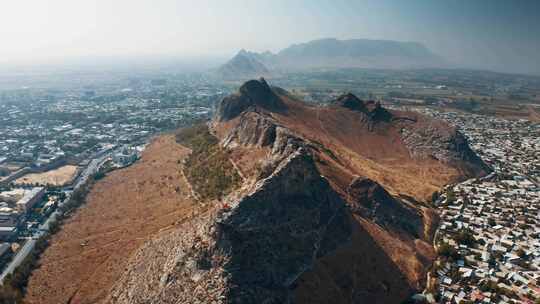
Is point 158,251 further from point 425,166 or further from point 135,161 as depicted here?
point 425,166

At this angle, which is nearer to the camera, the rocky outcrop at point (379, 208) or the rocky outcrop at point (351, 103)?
the rocky outcrop at point (379, 208)

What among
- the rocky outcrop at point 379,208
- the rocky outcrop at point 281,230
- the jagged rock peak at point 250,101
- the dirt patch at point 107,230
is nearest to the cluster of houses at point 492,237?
the rocky outcrop at point 379,208

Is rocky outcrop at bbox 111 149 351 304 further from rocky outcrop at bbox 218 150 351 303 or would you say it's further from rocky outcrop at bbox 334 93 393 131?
rocky outcrop at bbox 334 93 393 131

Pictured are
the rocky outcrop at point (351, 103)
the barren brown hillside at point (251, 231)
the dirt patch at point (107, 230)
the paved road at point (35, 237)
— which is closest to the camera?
the barren brown hillside at point (251, 231)

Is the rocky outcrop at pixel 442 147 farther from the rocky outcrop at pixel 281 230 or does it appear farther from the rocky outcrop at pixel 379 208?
the rocky outcrop at pixel 281 230

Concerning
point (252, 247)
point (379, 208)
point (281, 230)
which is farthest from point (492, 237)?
point (252, 247)

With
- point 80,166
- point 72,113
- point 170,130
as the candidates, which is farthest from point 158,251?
point 72,113

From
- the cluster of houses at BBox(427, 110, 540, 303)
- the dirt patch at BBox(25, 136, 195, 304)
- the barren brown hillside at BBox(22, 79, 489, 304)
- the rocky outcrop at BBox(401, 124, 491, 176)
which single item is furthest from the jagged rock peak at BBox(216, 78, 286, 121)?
the cluster of houses at BBox(427, 110, 540, 303)
